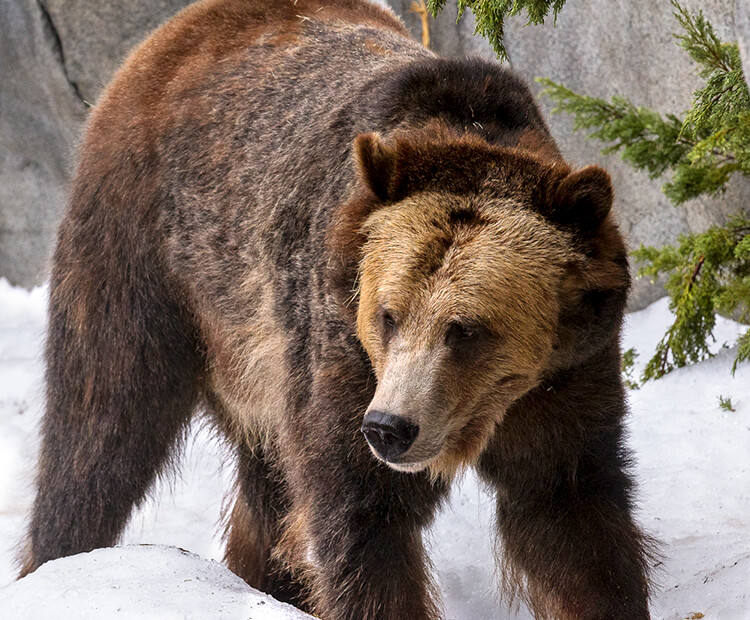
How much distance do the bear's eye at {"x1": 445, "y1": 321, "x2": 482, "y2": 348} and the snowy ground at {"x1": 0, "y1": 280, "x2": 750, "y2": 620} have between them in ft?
3.64

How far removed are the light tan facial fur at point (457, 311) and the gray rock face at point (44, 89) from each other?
587 cm

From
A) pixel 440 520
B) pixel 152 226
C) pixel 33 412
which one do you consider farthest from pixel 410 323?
pixel 33 412

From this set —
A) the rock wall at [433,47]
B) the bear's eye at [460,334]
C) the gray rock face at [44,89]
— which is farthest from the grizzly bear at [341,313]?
the gray rock face at [44,89]

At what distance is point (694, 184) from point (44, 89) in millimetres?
6226

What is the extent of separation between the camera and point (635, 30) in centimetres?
725

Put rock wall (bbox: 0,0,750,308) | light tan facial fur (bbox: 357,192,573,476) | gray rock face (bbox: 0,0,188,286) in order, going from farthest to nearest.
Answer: gray rock face (bbox: 0,0,188,286) < rock wall (bbox: 0,0,750,308) < light tan facial fur (bbox: 357,192,573,476)

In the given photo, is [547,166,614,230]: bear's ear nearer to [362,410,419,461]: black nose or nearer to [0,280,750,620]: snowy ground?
[362,410,419,461]: black nose

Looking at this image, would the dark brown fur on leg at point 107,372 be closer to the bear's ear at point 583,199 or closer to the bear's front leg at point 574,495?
the bear's front leg at point 574,495

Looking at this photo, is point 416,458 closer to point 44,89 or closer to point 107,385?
point 107,385

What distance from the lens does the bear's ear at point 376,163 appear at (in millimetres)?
3387

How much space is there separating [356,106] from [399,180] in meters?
0.82

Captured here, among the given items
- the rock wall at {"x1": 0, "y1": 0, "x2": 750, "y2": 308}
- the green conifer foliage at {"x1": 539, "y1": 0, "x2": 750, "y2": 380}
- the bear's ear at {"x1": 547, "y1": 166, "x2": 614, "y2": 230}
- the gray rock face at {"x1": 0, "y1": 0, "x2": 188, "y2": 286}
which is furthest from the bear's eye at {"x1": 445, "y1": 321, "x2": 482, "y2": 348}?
the gray rock face at {"x1": 0, "y1": 0, "x2": 188, "y2": 286}

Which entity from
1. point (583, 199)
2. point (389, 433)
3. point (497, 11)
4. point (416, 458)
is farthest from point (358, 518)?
point (497, 11)

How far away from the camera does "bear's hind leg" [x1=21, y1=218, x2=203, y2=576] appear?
4871 millimetres
